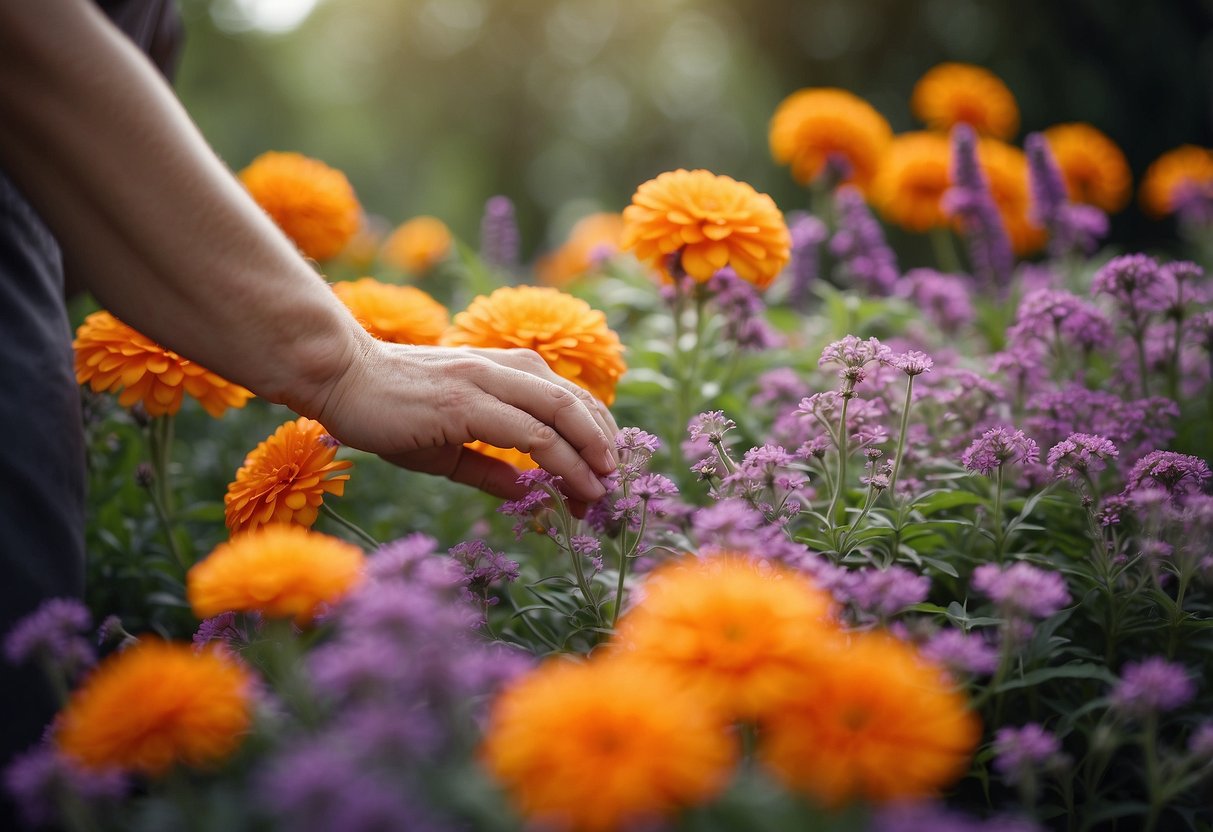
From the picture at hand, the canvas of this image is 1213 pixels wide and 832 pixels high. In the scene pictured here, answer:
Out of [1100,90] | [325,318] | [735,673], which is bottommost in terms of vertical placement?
[735,673]

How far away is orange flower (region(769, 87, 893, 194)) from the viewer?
125 inches

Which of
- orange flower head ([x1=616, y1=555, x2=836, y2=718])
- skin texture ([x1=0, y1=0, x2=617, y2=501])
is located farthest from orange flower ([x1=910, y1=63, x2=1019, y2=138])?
orange flower head ([x1=616, y1=555, x2=836, y2=718])

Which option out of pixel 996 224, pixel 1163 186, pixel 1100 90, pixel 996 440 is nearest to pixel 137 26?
pixel 996 440

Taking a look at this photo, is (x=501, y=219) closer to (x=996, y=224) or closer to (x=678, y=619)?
(x=996, y=224)

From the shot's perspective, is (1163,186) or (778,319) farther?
(1163,186)

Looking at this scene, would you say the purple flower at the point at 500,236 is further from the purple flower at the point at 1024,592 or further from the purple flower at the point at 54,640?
the purple flower at the point at 1024,592

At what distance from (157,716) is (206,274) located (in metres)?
0.70

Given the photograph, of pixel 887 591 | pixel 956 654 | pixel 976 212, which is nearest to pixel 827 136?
pixel 976 212

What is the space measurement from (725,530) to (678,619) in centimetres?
25

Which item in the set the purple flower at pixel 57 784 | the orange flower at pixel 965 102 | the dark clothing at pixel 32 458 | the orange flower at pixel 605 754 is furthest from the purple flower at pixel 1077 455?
the orange flower at pixel 965 102

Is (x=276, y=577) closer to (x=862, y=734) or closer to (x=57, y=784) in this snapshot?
(x=57, y=784)

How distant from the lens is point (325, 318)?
143cm

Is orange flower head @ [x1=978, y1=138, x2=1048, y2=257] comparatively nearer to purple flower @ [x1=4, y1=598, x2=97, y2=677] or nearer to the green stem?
the green stem

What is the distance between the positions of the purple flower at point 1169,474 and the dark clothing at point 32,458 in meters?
1.72
